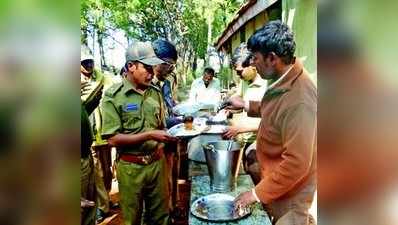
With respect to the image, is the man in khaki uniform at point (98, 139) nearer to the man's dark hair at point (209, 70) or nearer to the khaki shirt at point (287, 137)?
the man's dark hair at point (209, 70)

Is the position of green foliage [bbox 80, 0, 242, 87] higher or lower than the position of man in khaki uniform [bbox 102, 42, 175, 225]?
higher

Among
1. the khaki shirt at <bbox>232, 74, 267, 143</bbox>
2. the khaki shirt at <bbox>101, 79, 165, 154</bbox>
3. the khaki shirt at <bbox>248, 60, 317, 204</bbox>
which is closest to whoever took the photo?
the khaki shirt at <bbox>248, 60, 317, 204</bbox>

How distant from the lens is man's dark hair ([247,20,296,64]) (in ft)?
3.21

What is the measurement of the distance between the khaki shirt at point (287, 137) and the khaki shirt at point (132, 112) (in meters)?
0.35

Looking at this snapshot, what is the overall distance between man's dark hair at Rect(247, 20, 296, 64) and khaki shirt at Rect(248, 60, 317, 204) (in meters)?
0.04

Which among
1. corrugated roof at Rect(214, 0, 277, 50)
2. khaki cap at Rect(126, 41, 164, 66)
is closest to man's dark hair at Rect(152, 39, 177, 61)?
khaki cap at Rect(126, 41, 164, 66)

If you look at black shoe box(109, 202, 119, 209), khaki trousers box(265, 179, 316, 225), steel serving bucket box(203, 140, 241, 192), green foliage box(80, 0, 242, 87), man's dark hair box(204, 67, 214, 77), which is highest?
green foliage box(80, 0, 242, 87)

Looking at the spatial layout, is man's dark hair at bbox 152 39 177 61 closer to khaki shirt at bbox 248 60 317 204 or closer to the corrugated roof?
the corrugated roof

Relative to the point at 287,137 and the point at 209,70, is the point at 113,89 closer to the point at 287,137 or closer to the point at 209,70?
the point at 209,70

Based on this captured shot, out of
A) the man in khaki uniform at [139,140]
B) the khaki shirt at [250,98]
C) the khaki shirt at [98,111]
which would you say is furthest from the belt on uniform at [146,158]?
the khaki shirt at [250,98]

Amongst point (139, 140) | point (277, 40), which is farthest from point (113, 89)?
point (277, 40)
